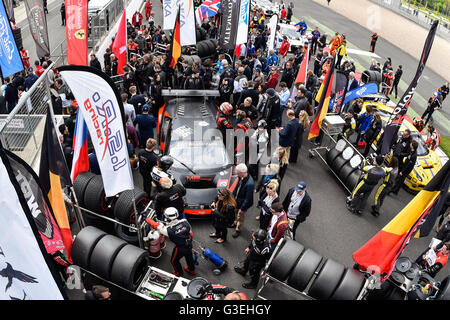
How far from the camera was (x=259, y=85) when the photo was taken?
12883 mm

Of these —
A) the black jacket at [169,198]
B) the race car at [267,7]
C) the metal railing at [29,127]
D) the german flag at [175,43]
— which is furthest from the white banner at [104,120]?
the race car at [267,7]

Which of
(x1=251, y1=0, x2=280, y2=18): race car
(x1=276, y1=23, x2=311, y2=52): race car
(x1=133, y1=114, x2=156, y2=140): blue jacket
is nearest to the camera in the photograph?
(x1=133, y1=114, x2=156, y2=140): blue jacket

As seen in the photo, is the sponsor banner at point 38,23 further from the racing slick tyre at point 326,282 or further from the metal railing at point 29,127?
the racing slick tyre at point 326,282

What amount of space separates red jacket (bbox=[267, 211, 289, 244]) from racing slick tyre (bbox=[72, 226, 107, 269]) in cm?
309

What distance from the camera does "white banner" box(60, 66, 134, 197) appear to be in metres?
5.52

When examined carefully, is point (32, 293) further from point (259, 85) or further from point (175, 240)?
point (259, 85)

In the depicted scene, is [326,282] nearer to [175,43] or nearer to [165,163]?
[165,163]

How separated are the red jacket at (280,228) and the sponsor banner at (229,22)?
28.6 ft

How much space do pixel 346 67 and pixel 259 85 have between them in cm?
470

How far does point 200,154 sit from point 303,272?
393 cm

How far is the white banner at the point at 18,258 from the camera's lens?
3863 mm

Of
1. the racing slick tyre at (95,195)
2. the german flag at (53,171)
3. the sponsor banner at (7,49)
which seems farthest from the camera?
the sponsor banner at (7,49)

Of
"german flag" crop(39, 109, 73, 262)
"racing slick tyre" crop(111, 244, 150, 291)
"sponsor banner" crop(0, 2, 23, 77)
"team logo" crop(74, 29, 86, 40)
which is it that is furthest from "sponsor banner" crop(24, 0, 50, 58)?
"racing slick tyre" crop(111, 244, 150, 291)

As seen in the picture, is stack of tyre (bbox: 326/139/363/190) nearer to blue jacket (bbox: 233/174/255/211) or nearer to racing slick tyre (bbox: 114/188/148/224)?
blue jacket (bbox: 233/174/255/211)
